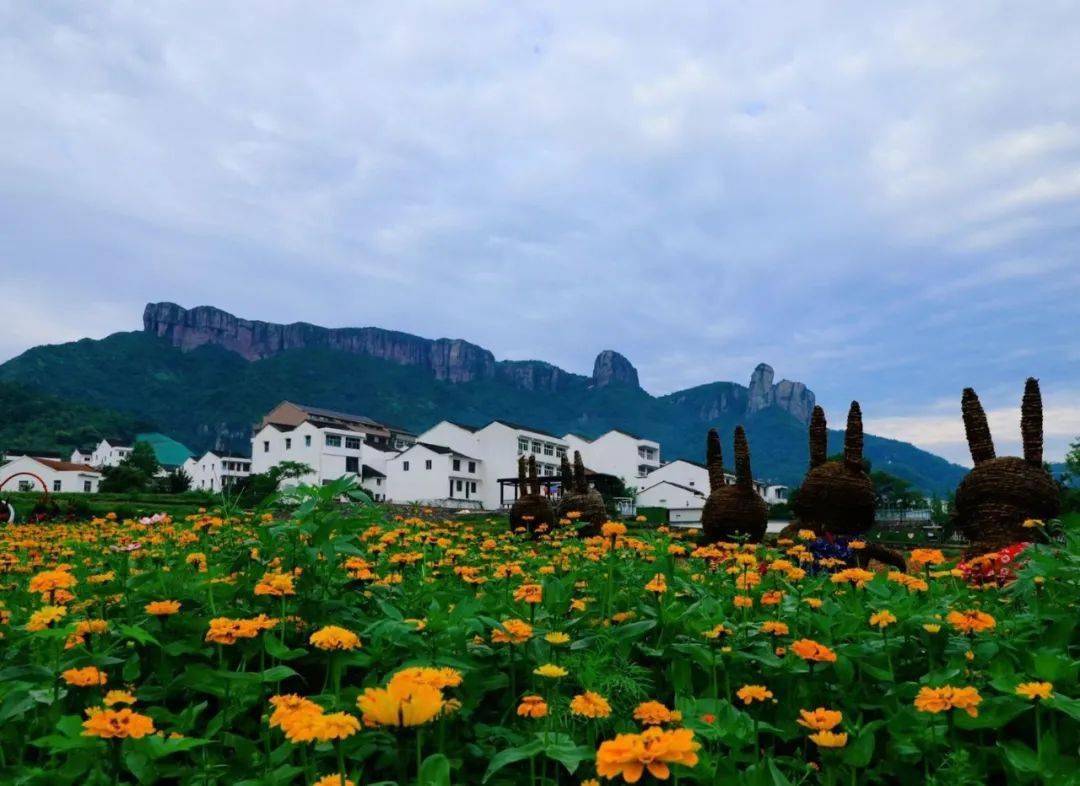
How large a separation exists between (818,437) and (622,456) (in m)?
60.7

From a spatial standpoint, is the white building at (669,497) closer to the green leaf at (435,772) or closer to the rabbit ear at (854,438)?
the rabbit ear at (854,438)

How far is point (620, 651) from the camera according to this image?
2.88 metres

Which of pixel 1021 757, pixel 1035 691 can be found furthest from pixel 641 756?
pixel 1021 757

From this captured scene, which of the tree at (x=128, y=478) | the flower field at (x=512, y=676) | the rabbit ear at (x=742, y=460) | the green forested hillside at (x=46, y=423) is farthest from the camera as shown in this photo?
the green forested hillside at (x=46, y=423)

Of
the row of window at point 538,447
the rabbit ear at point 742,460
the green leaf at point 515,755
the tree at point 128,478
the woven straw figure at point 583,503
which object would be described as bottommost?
the green leaf at point 515,755

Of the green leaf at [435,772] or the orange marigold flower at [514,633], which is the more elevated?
the orange marigold flower at [514,633]

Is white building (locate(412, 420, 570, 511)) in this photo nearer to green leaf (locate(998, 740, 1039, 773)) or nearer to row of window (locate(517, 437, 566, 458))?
row of window (locate(517, 437, 566, 458))

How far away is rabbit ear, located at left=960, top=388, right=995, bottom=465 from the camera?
797 cm

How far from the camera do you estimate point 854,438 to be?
909 centimetres

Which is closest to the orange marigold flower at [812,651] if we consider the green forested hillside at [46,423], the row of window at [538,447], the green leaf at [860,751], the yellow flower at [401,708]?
the green leaf at [860,751]

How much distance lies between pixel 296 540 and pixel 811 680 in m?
2.23

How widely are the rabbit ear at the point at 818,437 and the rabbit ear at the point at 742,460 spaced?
2.98ft

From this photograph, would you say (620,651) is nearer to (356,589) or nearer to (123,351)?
(356,589)

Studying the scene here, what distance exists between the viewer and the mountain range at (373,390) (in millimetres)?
123000
